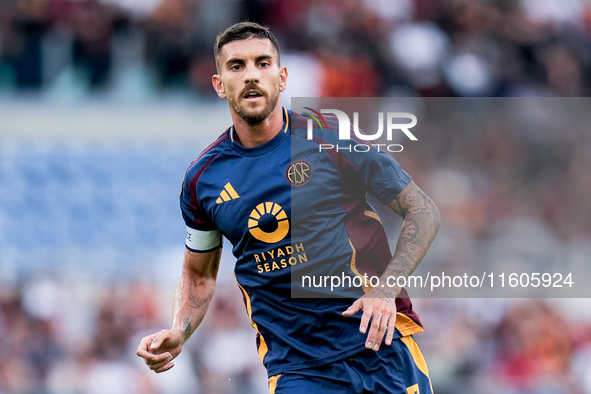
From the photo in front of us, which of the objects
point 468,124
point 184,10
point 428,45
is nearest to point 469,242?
point 468,124

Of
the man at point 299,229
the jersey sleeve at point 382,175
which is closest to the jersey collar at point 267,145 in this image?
the man at point 299,229

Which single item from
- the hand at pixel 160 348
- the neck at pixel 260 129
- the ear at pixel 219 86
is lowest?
the hand at pixel 160 348

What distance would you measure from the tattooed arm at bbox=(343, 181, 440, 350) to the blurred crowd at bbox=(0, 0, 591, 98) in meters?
7.07

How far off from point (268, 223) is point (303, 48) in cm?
775

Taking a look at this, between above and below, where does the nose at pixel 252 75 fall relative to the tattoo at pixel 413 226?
above

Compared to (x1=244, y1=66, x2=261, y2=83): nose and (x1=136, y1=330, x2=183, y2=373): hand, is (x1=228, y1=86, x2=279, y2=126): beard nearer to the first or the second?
(x1=244, y1=66, x2=261, y2=83): nose

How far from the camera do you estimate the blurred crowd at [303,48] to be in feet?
40.8

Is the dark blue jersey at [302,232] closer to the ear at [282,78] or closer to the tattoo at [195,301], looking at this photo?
the ear at [282,78]

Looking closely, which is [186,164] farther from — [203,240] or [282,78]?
[282,78]

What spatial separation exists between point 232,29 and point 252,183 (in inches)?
36.3

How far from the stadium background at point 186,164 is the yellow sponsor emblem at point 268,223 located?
5763 millimetres

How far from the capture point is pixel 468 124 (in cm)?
1262

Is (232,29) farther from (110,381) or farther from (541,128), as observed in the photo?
(541,128)

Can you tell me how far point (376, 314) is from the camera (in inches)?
186
